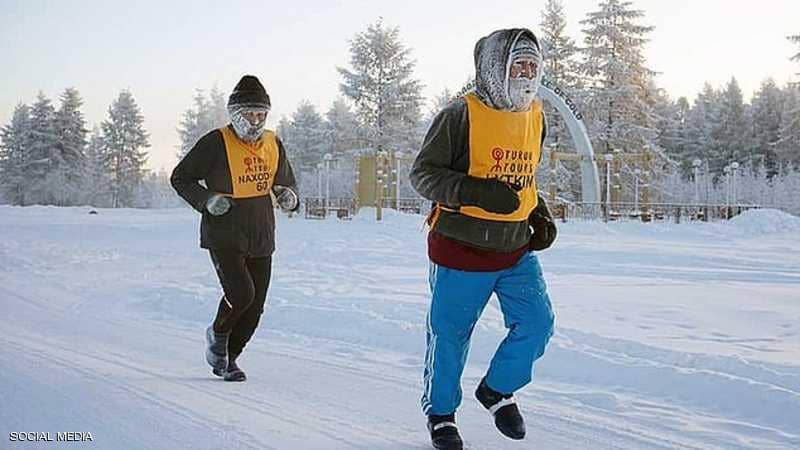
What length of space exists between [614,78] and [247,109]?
45301 millimetres

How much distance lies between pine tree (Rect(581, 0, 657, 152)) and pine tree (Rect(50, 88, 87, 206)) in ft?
129

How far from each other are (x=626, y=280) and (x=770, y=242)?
13.1m

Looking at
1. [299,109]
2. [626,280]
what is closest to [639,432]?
[626,280]

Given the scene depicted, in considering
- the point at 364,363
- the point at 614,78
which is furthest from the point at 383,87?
the point at 364,363

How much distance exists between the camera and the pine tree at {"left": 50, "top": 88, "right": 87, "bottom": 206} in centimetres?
6284

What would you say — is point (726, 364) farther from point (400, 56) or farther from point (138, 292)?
point (400, 56)

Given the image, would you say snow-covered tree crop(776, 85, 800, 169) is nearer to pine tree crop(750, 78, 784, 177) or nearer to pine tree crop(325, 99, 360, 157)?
pine tree crop(750, 78, 784, 177)

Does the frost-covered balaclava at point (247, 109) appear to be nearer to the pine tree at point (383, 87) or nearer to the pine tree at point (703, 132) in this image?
the pine tree at point (383, 87)

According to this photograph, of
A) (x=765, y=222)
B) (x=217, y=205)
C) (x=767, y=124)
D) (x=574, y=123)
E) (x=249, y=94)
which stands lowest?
(x=765, y=222)

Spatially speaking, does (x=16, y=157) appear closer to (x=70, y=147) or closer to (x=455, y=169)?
(x=70, y=147)

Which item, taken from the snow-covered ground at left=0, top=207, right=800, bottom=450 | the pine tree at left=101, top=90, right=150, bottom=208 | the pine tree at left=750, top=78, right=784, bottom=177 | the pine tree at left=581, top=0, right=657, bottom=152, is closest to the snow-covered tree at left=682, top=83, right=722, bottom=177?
the pine tree at left=750, top=78, right=784, bottom=177

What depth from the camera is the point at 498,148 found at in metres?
3.59

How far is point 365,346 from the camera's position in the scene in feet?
21.8

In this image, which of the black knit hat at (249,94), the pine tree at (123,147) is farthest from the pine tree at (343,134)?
the black knit hat at (249,94)
